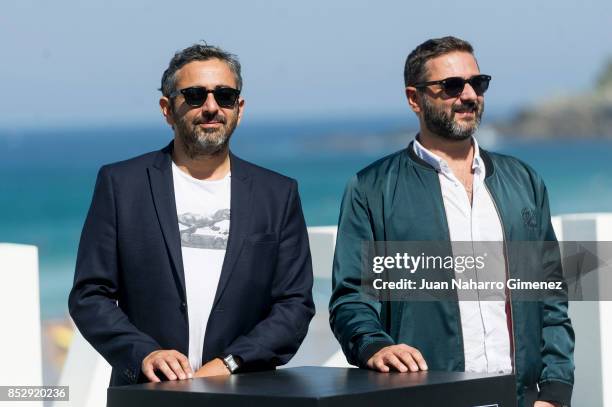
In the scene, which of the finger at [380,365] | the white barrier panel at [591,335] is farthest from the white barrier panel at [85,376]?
the finger at [380,365]

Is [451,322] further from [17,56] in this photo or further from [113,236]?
[17,56]

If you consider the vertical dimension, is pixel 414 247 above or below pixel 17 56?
below

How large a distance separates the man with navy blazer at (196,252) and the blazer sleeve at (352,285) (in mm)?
111

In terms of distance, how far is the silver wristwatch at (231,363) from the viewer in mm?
3787

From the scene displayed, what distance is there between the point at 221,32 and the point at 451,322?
4983 cm

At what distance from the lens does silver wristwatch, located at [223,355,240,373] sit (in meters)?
3.79

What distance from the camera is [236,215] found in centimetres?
401

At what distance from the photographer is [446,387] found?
3.35 m

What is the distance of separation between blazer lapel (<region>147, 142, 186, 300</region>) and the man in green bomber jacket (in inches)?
19.7

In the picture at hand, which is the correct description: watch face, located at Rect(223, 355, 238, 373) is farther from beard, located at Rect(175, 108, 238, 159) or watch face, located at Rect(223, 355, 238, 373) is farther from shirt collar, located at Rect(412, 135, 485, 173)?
shirt collar, located at Rect(412, 135, 485, 173)

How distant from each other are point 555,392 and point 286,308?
852 millimetres

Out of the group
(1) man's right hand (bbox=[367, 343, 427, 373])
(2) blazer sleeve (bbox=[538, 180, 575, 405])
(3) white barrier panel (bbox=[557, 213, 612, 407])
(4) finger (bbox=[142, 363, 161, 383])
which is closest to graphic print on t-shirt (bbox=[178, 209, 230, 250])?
(4) finger (bbox=[142, 363, 161, 383])

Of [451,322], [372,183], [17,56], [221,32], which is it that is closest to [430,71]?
[372,183]

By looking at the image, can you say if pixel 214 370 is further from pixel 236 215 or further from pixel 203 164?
pixel 203 164
